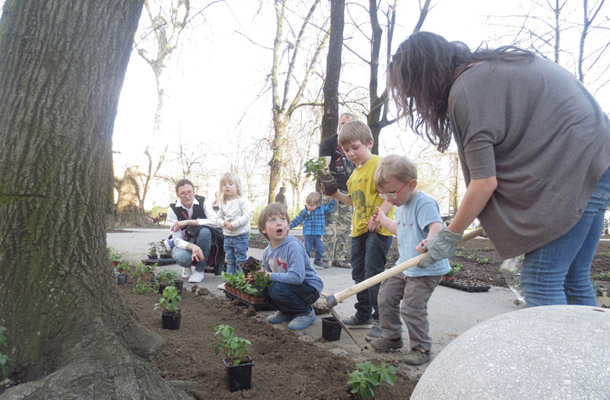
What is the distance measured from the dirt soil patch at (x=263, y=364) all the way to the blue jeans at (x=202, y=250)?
7.64ft

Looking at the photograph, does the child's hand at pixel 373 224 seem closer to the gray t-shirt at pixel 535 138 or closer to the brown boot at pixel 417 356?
the brown boot at pixel 417 356

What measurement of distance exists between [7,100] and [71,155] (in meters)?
0.45

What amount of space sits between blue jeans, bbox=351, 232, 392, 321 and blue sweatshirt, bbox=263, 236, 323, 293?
441mm

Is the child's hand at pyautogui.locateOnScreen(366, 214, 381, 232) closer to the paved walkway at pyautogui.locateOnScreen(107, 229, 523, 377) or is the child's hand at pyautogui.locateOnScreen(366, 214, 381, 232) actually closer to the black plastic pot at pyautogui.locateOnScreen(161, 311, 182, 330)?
the paved walkway at pyautogui.locateOnScreen(107, 229, 523, 377)

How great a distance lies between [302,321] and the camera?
4090mm

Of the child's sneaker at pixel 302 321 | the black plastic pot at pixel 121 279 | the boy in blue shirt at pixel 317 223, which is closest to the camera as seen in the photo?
the child's sneaker at pixel 302 321

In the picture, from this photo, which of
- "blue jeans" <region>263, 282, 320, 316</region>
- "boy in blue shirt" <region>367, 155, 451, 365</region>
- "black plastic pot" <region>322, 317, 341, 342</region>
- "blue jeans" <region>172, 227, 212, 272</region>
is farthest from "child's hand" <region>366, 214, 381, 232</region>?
"blue jeans" <region>172, 227, 212, 272</region>

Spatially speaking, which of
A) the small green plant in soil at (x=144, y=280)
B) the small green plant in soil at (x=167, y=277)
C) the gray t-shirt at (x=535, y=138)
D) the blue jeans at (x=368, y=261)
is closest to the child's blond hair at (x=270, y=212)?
the blue jeans at (x=368, y=261)

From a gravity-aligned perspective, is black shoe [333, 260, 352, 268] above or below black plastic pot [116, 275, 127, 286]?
above

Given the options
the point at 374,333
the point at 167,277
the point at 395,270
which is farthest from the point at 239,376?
the point at 167,277

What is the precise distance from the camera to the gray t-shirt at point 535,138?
6.72 ft

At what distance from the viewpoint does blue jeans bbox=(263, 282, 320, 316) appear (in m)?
4.15

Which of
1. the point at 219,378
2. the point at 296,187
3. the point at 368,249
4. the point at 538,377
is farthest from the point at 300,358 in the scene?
the point at 296,187

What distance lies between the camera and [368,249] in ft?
12.6
